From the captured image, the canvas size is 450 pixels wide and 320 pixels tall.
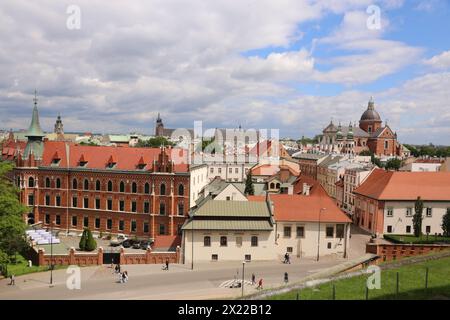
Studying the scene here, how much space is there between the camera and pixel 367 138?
157 metres

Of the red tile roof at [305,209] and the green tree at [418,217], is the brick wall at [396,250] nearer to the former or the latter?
the red tile roof at [305,209]

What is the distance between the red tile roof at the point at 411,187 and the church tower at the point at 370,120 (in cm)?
10550

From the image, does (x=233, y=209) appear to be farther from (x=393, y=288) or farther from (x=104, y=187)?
(x=104, y=187)

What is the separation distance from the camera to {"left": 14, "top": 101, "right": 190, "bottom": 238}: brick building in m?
57.2

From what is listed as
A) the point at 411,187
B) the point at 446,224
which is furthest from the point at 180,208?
the point at 446,224

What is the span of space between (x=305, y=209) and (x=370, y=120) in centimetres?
12781

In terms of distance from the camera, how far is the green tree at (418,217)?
54.7 meters

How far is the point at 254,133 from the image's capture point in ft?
575

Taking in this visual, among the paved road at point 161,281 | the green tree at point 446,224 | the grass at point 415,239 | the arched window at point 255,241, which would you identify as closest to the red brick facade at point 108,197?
the arched window at point 255,241

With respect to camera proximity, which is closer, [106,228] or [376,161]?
[106,228]
